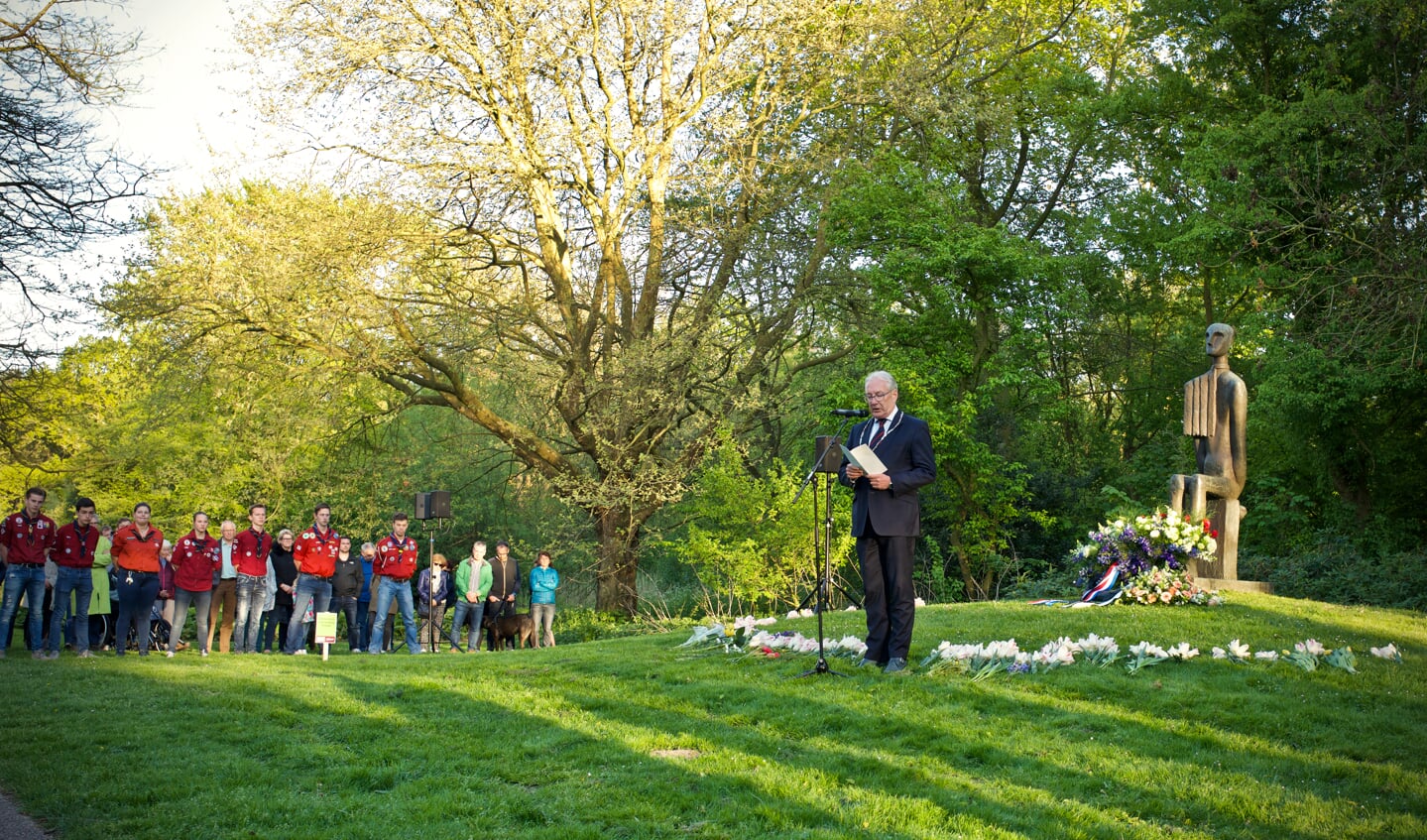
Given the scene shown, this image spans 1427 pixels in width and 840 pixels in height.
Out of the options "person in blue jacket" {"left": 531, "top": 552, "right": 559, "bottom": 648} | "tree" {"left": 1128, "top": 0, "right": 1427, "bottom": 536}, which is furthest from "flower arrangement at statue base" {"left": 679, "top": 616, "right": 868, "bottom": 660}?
"tree" {"left": 1128, "top": 0, "right": 1427, "bottom": 536}

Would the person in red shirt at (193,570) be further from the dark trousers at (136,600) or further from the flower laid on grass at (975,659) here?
the flower laid on grass at (975,659)

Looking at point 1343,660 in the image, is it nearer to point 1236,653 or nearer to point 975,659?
point 1236,653

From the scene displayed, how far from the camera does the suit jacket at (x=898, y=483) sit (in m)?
8.05

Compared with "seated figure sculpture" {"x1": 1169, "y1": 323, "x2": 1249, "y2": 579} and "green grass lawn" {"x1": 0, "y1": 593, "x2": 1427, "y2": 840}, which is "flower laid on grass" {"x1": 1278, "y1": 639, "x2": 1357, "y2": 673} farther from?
"seated figure sculpture" {"x1": 1169, "y1": 323, "x2": 1249, "y2": 579}

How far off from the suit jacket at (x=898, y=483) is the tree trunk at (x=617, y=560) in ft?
42.3

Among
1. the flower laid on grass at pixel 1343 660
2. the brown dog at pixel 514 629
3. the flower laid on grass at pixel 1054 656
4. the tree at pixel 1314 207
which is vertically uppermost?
the tree at pixel 1314 207

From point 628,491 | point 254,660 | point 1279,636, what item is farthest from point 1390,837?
point 628,491

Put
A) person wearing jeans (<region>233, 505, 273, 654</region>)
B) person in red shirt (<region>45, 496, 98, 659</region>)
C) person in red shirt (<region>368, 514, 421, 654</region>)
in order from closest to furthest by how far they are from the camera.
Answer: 1. person in red shirt (<region>45, 496, 98, 659</region>)
2. person wearing jeans (<region>233, 505, 273, 654</region>)
3. person in red shirt (<region>368, 514, 421, 654</region>)

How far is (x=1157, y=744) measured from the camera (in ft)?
20.4

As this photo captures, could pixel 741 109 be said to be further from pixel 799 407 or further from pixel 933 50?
pixel 799 407

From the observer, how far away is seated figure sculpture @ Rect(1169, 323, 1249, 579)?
13.0 m

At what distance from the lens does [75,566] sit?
1247 cm

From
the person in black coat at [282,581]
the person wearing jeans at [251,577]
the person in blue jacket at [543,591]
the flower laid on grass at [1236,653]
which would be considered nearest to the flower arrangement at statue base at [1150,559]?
the flower laid on grass at [1236,653]

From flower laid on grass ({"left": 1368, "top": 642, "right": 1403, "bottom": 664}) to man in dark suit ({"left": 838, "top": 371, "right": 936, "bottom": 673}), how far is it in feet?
12.2
